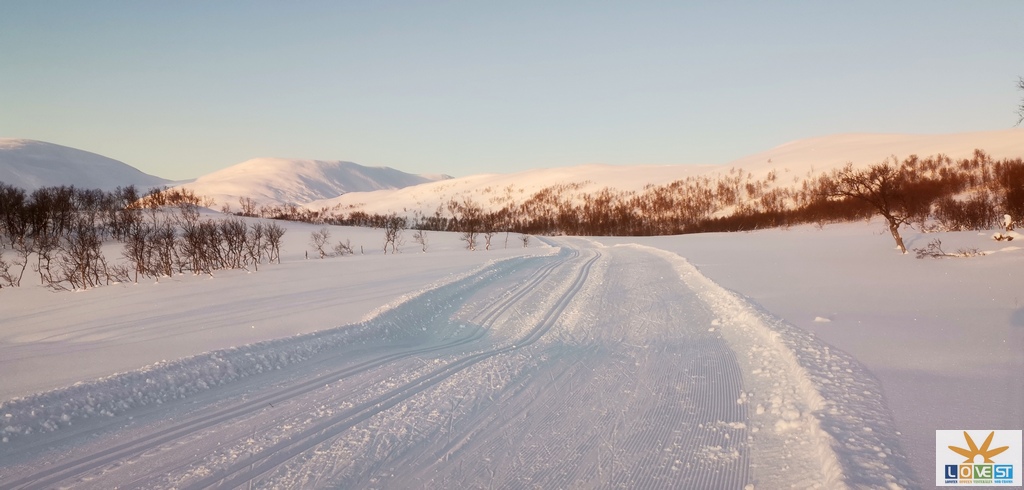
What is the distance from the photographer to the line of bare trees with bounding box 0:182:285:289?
124 ft

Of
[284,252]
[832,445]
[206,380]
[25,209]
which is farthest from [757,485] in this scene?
[25,209]

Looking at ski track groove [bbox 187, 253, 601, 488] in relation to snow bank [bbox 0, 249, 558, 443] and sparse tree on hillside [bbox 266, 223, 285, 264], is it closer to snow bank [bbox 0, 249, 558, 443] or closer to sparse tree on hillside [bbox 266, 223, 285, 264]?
snow bank [bbox 0, 249, 558, 443]

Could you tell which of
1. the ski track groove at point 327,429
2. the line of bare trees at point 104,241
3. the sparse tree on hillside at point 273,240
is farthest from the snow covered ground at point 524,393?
the sparse tree on hillside at point 273,240

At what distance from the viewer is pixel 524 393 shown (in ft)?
20.6

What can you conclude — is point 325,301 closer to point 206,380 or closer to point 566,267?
point 206,380

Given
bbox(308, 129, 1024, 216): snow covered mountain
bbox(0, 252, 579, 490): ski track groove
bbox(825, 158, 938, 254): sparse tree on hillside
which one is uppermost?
bbox(308, 129, 1024, 216): snow covered mountain

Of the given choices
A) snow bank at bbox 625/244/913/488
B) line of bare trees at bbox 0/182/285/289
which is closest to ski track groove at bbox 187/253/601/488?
snow bank at bbox 625/244/913/488

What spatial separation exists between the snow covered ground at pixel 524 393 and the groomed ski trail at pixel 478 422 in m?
0.03

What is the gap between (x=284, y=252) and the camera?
63094mm

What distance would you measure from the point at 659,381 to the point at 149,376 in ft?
21.9

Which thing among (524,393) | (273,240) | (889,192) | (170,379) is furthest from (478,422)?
(273,240)

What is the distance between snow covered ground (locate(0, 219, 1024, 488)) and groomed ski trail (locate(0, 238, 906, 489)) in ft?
0.09

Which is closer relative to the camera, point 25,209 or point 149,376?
point 149,376

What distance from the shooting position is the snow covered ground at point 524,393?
4.42 m
